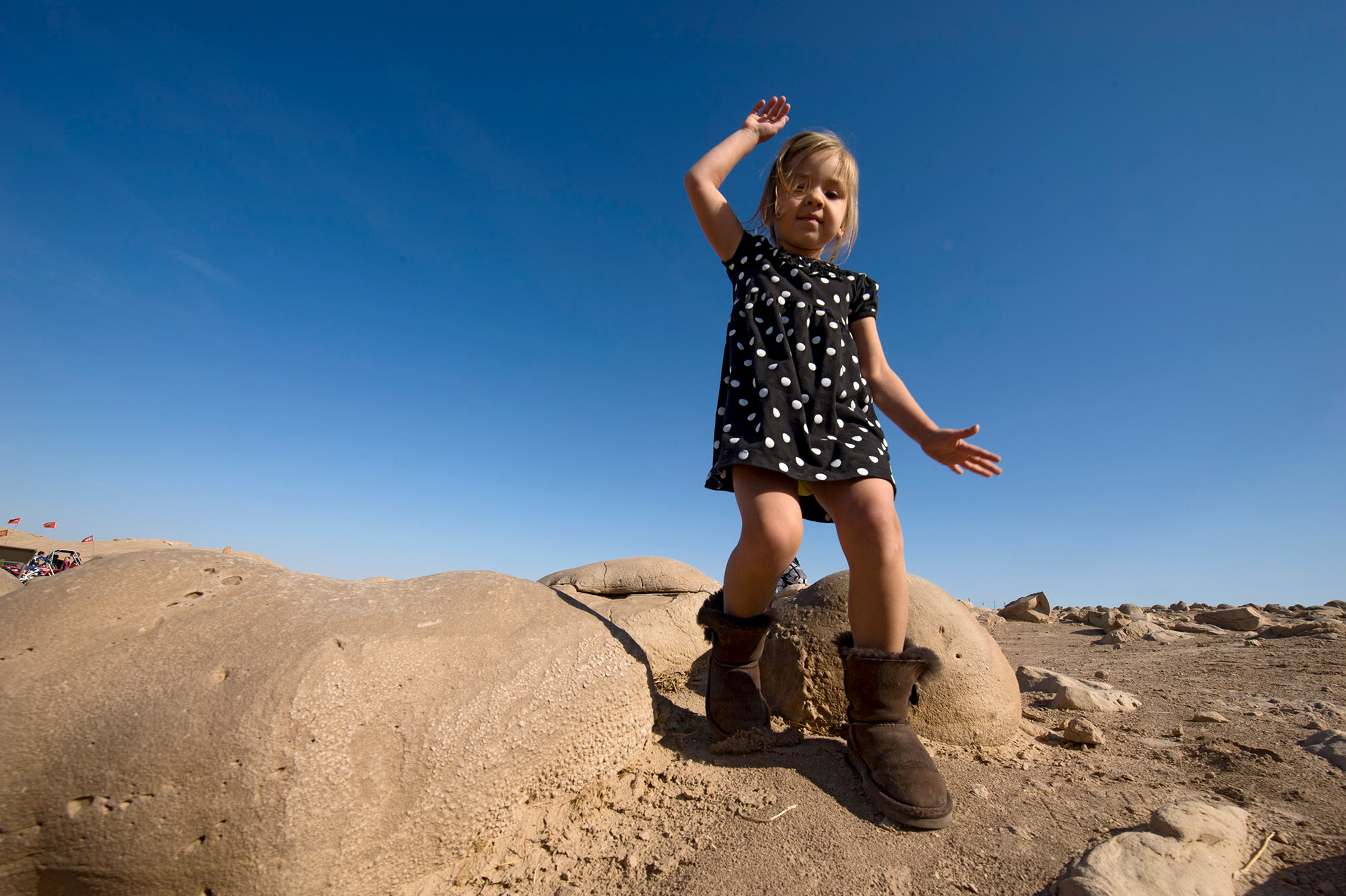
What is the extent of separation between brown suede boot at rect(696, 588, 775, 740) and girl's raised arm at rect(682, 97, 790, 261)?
1293mm

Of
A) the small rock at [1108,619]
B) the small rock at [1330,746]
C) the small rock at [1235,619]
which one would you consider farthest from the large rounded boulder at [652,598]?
the small rock at [1235,619]

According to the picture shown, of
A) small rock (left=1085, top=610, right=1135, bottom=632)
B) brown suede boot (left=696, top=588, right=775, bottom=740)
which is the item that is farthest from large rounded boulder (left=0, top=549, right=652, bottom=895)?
small rock (left=1085, top=610, right=1135, bottom=632)

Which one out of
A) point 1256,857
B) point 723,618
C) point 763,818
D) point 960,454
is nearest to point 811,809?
point 763,818

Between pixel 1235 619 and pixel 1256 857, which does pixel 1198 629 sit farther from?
pixel 1256 857

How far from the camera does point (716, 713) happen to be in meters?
2.11

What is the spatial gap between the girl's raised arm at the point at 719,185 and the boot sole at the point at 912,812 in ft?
6.01

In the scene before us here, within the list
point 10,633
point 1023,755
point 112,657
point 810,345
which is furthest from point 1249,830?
point 10,633

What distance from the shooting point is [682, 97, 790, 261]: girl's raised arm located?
7.54 feet

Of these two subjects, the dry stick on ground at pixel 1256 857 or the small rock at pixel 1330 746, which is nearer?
the dry stick on ground at pixel 1256 857

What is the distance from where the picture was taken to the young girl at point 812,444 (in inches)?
75.1

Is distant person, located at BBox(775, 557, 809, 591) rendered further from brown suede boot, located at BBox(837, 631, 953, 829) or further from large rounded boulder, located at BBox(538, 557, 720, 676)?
brown suede boot, located at BBox(837, 631, 953, 829)

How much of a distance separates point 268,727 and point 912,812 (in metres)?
1.57

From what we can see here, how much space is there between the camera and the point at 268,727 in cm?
143

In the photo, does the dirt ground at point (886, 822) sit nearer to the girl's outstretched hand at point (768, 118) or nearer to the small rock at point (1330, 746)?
the small rock at point (1330, 746)
